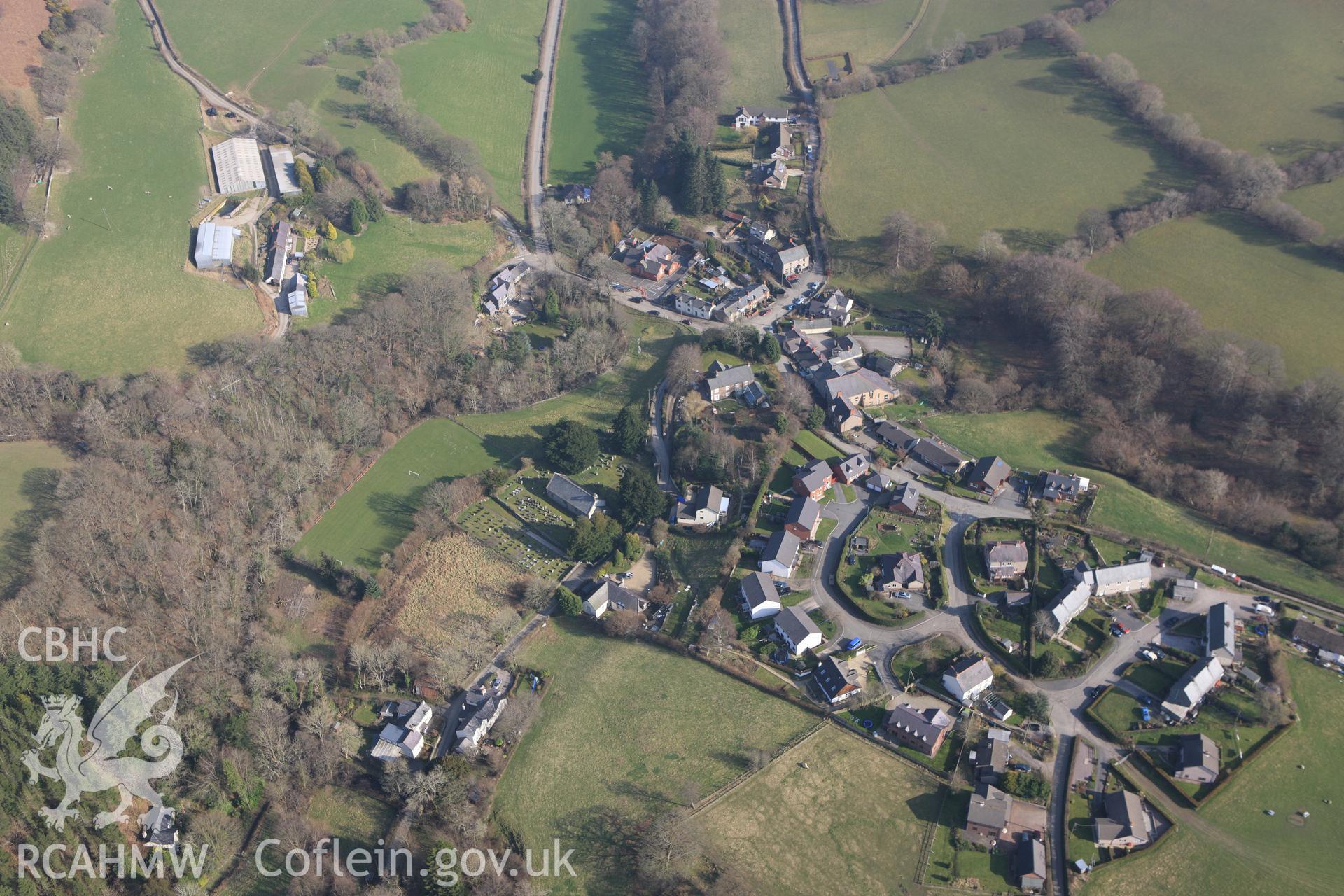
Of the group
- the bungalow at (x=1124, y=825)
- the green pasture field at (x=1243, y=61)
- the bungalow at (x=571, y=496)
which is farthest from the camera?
the green pasture field at (x=1243, y=61)

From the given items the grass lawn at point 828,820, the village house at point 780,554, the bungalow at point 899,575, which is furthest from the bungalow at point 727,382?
the grass lawn at point 828,820

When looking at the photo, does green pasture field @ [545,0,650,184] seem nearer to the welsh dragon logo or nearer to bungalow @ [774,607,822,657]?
bungalow @ [774,607,822,657]

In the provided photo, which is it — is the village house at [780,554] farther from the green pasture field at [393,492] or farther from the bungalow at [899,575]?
the green pasture field at [393,492]

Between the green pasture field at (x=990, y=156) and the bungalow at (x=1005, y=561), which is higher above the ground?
the green pasture field at (x=990, y=156)

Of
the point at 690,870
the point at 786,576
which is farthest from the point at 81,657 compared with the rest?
the point at 786,576

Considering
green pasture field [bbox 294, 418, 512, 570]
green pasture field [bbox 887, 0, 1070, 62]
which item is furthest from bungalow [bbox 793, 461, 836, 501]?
green pasture field [bbox 887, 0, 1070, 62]
